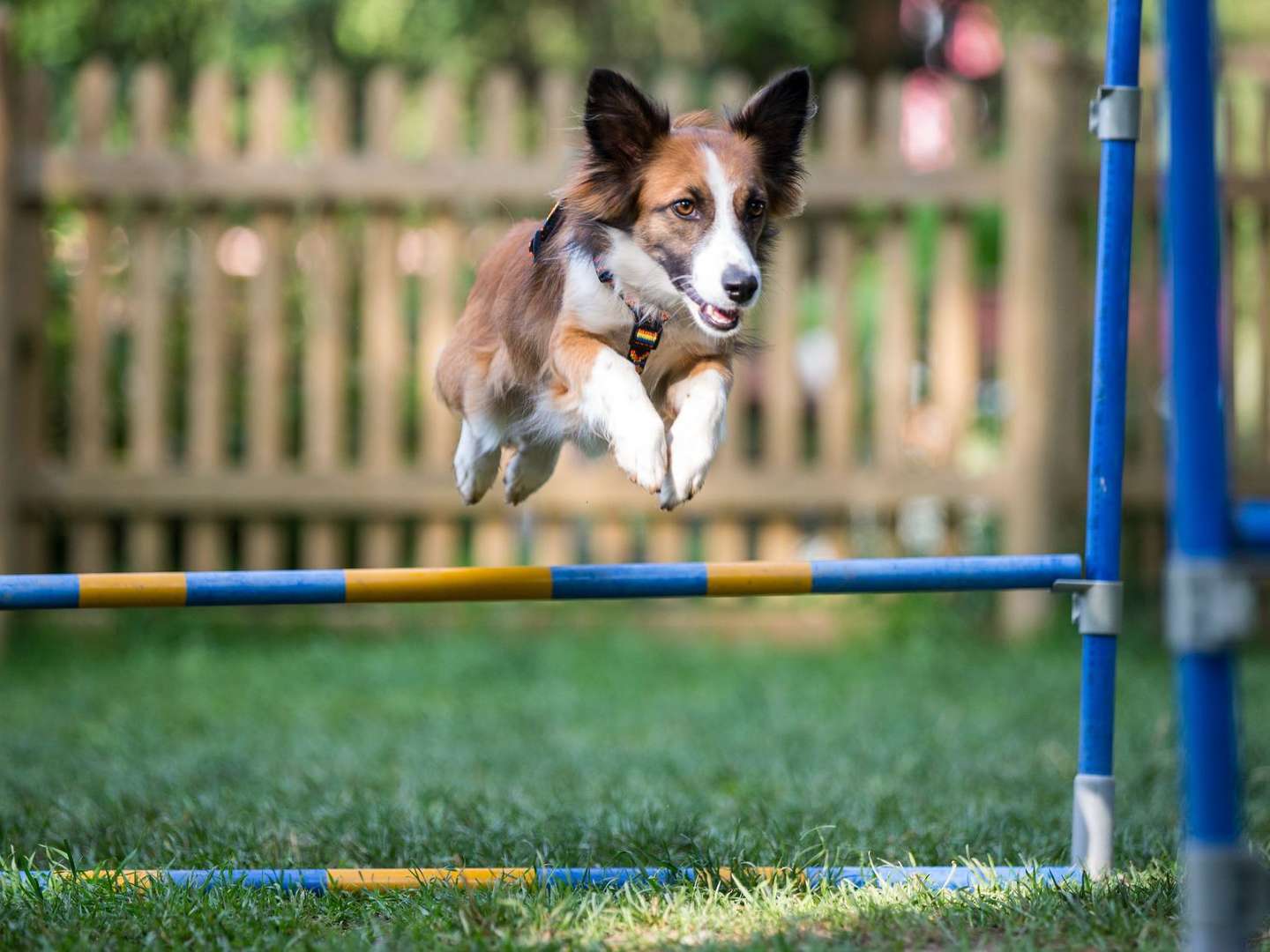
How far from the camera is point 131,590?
9.42ft

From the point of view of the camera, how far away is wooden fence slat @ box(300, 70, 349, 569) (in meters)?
7.18

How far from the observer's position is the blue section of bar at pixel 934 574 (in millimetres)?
2908

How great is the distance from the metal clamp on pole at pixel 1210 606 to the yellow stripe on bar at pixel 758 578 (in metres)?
0.94

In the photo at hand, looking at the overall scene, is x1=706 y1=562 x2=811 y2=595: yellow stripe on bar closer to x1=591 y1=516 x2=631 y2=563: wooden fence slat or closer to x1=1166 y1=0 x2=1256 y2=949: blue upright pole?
x1=1166 y1=0 x2=1256 y2=949: blue upright pole

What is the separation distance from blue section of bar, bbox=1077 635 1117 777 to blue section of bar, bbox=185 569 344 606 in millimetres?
1584

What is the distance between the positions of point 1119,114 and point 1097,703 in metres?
1.27

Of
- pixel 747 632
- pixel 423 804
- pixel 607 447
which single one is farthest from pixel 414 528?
pixel 607 447

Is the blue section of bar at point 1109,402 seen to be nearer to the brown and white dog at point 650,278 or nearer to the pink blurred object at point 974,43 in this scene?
the brown and white dog at point 650,278

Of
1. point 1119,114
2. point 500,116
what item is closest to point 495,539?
point 500,116

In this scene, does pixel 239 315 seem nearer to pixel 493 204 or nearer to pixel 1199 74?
pixel 493 204

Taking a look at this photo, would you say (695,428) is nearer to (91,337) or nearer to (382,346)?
(382,346)

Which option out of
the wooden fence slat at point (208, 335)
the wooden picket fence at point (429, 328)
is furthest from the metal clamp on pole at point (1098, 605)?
the wooden fence slat at point (208, 335)

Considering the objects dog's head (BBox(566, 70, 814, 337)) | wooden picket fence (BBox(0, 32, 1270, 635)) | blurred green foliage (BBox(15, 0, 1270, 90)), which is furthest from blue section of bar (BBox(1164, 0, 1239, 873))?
blurred green foliage (BBox(15, 0, 1270, 90))

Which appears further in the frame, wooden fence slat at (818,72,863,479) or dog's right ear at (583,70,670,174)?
wooden fence slat at (818,72,863,479)
